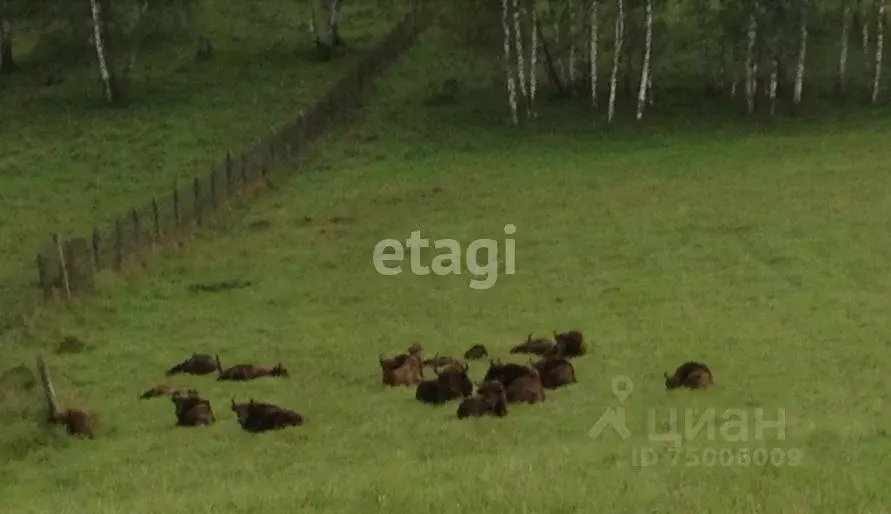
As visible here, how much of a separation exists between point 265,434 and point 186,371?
17.1ft

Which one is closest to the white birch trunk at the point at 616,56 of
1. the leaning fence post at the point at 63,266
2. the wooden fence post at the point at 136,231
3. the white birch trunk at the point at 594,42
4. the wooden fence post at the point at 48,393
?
the white birch trunk at the point at 594,42

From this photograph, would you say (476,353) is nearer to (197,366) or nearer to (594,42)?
(197,366)

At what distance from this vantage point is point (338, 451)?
56.0 feet

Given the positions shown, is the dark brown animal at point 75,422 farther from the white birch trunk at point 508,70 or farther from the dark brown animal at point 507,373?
the white birch trunk at point 508,70

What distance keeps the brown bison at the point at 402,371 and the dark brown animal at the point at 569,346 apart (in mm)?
2508

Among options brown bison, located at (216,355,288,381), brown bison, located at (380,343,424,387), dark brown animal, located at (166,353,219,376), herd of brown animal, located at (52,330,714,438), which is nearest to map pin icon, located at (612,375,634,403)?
herd of brown animal, located at (52,330,714,438)

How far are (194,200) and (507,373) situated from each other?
1967 cm

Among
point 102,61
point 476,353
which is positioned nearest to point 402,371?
point 476,353

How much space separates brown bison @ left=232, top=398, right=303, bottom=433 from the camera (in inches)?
734

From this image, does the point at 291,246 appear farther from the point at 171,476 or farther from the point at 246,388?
the point at 171,476

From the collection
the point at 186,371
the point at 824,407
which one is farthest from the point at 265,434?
the point at 824,407

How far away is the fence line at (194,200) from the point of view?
28.6m

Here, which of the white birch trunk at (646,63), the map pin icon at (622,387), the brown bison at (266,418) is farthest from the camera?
the white birch trunk at (646,63)

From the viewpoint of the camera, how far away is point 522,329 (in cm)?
2516
